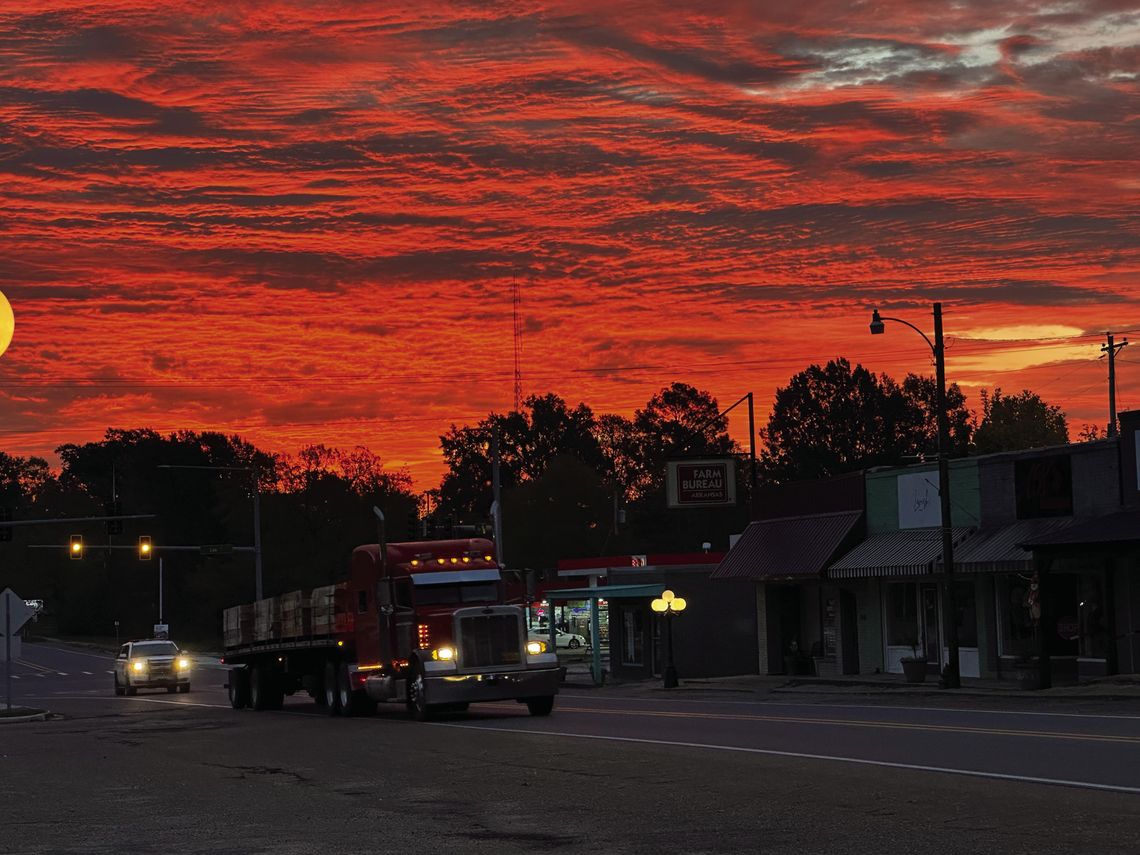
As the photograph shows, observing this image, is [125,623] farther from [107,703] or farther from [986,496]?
[986,496]

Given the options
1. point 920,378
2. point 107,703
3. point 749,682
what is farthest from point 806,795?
point 920,378

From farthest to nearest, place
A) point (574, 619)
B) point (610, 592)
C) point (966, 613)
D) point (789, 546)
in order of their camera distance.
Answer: point (574, 619) < point (610, 592) < point (789, 546) < point (966, 613)

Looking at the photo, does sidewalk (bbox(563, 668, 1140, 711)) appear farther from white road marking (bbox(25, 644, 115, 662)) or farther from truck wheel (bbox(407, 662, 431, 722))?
white road marking (bbox(25, 644, 115, 662))

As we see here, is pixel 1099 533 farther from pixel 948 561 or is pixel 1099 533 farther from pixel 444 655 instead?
pixel 444 655

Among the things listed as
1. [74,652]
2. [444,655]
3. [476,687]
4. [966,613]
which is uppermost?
[966,613]

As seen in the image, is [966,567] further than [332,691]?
Yes

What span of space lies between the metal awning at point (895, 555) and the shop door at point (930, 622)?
1346 millimetres

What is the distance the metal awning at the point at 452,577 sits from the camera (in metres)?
33.8

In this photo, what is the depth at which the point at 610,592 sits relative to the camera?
5847 cm

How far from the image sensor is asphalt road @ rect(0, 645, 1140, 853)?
46.5 feet

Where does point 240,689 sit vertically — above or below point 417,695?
below

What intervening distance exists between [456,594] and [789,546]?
1984 cm

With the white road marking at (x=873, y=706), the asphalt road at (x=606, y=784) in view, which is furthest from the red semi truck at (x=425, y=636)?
the white road marking at (x=873, y=706)

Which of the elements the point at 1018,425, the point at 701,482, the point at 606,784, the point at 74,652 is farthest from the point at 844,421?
the point at 606,784
